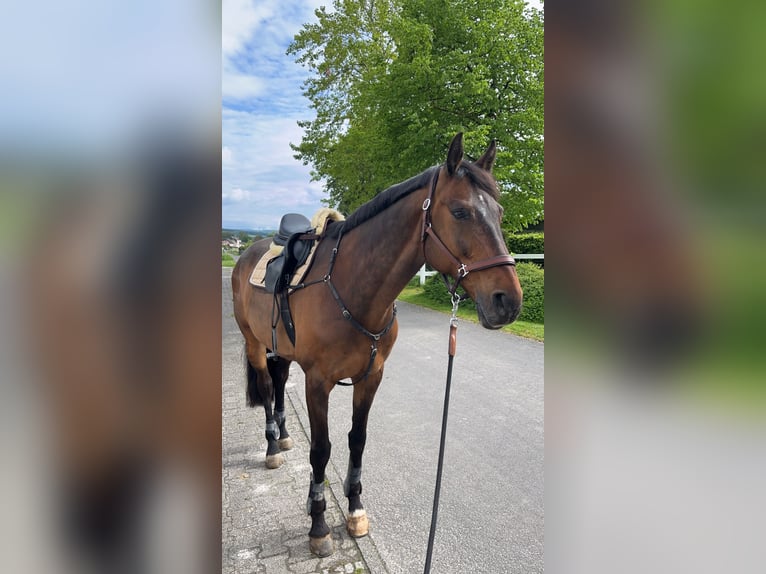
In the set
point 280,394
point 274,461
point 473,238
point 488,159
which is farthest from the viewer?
point 280,394

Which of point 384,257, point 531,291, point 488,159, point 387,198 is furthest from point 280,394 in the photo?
point 531,291

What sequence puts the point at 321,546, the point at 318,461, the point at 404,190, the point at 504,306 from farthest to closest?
1. the point at 318,461
2. the point at 321,546
3. the point at 404,190
4. the point at 504,306

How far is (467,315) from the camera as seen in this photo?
444 inches

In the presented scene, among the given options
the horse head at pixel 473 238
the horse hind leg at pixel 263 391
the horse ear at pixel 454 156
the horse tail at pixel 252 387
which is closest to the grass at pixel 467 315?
the horse head at pixel 473 238

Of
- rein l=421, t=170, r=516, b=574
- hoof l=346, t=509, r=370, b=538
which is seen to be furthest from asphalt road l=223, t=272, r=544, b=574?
rein l=421, t=170, r=516, b=574

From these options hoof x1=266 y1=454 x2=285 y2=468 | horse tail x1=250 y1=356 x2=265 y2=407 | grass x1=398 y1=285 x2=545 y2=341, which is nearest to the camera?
hoof x1=266 y1=454 x2=285 y2=468

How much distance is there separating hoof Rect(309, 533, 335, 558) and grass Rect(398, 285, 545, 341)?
228cm

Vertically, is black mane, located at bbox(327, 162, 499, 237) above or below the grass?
above

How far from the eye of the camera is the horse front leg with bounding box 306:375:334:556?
252 cm

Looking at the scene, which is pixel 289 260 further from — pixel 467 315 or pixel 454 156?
pixel 467 315
